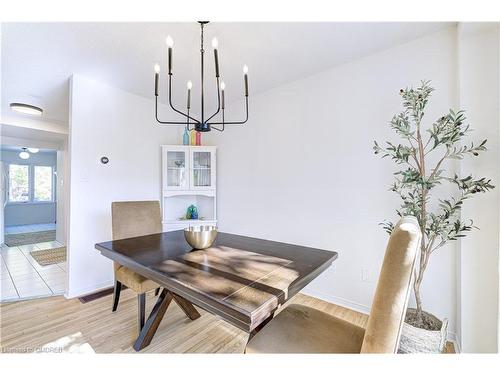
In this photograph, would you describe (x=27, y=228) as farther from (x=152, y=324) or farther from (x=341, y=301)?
(x=341, y=301)

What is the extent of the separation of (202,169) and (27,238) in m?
4.95

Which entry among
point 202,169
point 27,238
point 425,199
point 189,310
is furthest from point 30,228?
point 425,199

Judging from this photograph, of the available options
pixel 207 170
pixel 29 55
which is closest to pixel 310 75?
pixel 207 170

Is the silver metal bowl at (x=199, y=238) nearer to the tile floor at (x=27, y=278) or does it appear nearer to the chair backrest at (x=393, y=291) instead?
the chair backrest at (x=393, y=291)

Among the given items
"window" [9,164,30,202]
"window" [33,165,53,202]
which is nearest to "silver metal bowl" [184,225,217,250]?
"window" [9,164,30,202]

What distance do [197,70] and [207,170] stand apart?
1.38 metres

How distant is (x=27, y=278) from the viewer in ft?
9.20

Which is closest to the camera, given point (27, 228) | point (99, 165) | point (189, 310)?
point (189, 310)

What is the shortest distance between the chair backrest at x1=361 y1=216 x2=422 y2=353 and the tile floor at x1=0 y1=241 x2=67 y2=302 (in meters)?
3.11

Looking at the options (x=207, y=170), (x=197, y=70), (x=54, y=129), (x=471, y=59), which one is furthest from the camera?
(x=54, y=129)

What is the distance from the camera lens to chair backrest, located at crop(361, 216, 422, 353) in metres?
0.69

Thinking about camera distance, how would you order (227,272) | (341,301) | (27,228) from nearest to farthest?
(227,272) → (341,301) → (27,228)
